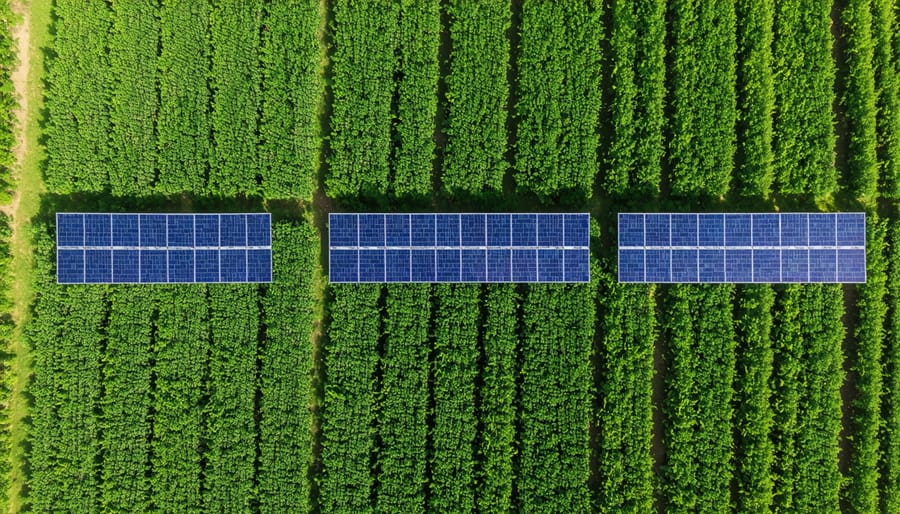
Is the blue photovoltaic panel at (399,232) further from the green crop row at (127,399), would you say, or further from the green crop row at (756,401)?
the green crop row at (756,401)

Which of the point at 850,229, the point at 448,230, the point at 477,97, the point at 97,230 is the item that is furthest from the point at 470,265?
the point at 850,229

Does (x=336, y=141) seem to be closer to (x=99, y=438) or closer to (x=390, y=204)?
(x=390, y=204)

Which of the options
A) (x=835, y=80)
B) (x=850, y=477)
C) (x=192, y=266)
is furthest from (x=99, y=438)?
(x=835, y=80)

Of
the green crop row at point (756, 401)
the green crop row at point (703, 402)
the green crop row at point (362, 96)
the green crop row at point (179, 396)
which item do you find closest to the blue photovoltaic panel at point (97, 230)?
the green crop row at point (179, 396)

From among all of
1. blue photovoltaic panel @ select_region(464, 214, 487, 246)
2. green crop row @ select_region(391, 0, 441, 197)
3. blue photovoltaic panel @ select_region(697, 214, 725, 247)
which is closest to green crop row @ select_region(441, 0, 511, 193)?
green crop row @ select_region(391, 0, 441, 197)

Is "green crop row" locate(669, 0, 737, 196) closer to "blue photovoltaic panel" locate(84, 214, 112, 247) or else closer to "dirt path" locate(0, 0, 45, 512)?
"blue photovoltaic panel" locate(84, 214, 112, 247)

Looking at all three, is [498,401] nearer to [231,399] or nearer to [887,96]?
[231,399]
